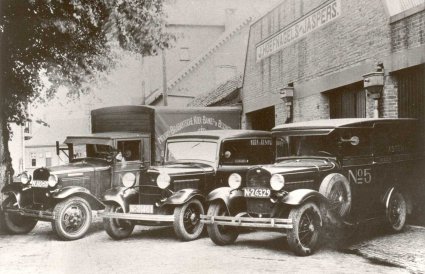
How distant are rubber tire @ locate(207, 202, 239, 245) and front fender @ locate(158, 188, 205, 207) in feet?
1.42

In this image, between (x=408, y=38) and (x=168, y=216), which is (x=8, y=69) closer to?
(x=168, y=216)

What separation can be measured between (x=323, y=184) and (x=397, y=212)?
160 centimetres

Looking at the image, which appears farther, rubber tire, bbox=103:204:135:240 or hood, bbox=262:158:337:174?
rubber tire, bbox=103:204:135:240

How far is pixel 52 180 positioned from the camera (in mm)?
8297

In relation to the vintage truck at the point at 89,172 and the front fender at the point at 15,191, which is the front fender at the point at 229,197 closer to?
A: the vintage truck at the point at 89,172

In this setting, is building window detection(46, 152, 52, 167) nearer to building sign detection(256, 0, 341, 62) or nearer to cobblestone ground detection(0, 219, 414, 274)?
building sign detection(256, 0, 341, 62)

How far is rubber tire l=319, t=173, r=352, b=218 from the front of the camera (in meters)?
6.38

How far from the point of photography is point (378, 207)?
6969 mm

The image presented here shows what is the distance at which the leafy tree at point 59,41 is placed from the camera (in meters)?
10.0

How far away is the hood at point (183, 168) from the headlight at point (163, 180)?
76 millimetres

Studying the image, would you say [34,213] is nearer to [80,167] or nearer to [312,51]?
[80,167]

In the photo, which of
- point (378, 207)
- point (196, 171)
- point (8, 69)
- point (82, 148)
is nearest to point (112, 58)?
point (8, 69)

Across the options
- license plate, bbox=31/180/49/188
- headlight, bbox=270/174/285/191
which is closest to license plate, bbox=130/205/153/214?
license plate, bbox=31/180/49/188

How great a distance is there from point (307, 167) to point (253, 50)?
851 cm
